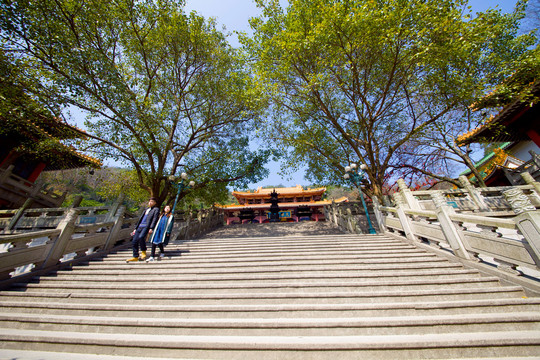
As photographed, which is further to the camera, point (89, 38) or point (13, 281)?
point (89, 38)

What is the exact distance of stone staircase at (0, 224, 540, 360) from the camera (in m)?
1.95

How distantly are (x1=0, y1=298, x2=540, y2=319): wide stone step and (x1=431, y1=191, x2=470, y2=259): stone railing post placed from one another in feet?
3.61

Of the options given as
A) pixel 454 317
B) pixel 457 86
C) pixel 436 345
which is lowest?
pixel 436 345

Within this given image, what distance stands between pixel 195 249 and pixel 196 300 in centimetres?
245

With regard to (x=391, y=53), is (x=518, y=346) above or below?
below

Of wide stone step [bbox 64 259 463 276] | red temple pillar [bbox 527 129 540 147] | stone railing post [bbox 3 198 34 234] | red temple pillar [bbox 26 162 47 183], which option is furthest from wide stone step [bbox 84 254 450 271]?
red temple pillar [bbox 26 162 47 183]

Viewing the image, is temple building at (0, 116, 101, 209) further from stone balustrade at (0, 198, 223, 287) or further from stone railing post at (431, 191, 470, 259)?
stone railing post at (431, 191, 470, 259)

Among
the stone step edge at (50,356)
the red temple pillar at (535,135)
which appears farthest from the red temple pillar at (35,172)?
the red temple pillar at (535,135)

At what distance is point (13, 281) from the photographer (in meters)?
3.53

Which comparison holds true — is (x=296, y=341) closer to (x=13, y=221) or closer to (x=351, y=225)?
(x=351, y=225)

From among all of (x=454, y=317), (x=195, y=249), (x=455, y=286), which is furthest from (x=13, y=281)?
(x=455, y=286)

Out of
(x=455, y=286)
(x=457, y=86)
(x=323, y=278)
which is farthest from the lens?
(x=457, y=86)

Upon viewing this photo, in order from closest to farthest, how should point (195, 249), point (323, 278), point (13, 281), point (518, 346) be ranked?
point (518, 346) < point (323, 278) < point (13, 281) < point (195, 249)

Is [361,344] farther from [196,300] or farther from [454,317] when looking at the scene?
[196,300]
